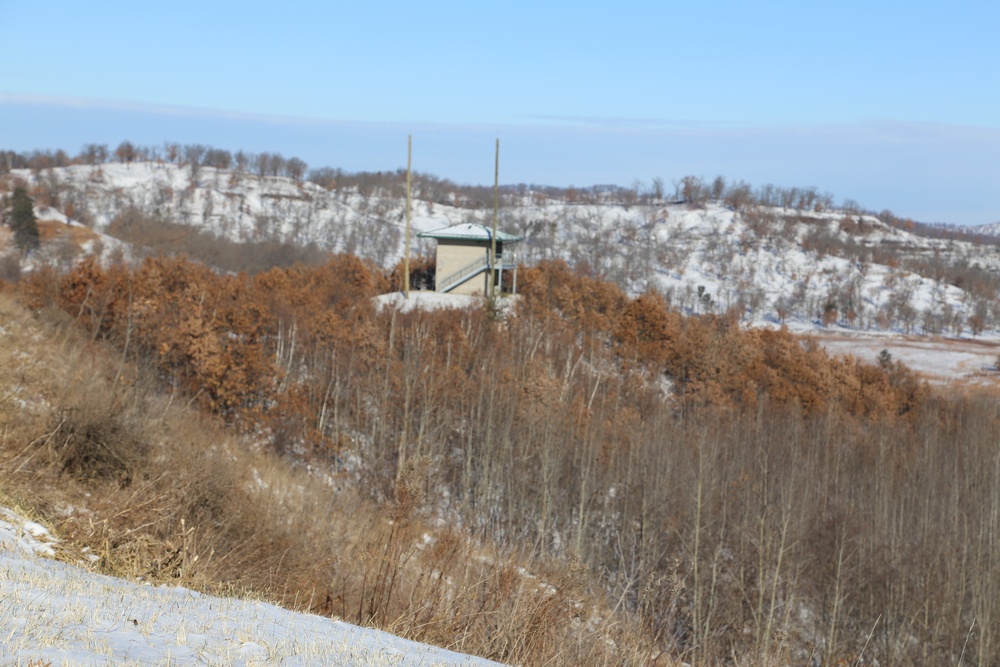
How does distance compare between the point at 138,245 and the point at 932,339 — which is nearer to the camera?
the point at 138,245

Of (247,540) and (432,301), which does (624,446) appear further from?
(247,540)

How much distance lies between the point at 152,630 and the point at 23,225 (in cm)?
7432

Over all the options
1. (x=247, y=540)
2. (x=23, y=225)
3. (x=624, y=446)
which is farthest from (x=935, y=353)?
(x=247, y=540)

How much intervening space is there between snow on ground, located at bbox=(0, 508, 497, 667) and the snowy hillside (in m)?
88.1

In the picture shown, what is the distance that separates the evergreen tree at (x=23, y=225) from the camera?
6844 centimetres

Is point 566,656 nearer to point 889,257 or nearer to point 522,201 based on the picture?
point 889,257

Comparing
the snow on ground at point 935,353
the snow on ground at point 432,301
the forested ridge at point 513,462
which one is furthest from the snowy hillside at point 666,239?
the forested ridge at point 513,462

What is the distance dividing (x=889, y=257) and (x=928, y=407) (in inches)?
4177

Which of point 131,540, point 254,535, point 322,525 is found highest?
point 131,540

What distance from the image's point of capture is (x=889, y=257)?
456 feet

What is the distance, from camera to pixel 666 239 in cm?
14925

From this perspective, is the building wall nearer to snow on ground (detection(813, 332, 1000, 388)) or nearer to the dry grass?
snow on ground (detection(813, 332, 1000, 388))

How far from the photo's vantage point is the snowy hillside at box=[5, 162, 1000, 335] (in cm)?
10969

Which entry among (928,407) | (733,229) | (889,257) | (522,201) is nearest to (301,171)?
(522,201)
